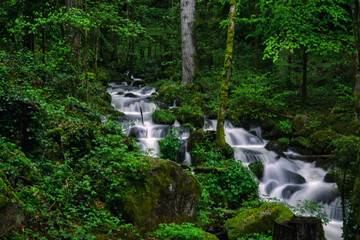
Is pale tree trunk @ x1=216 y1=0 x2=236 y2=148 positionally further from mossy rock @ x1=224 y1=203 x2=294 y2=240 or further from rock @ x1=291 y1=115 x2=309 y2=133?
mossy rock @ x1=224 y1=203 x2=294 y2=240

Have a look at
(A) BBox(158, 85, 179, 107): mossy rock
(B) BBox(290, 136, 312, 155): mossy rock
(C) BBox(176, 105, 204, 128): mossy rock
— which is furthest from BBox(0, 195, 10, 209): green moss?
(A) BBox(158, 85, 179, 107): mossy rock

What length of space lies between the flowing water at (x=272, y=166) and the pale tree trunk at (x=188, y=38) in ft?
11.5

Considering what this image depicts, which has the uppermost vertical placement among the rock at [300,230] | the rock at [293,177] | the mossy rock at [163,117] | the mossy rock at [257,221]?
the rock at [300,230]

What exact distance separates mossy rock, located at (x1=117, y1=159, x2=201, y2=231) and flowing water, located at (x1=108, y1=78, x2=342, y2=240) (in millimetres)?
1204

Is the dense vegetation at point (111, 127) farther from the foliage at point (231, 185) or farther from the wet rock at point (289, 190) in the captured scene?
the wet rock at point (289, 190)

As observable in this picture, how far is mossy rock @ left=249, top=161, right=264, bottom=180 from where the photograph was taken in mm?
10445

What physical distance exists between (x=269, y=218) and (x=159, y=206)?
2.59m

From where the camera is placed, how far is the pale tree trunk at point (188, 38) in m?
17.1

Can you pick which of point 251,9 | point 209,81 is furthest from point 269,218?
point 251,9

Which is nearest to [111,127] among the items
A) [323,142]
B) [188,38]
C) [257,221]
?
[257,221]

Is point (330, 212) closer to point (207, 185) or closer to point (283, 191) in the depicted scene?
point (283, 191)

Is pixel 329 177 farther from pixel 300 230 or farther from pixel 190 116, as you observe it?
pixel 300 230

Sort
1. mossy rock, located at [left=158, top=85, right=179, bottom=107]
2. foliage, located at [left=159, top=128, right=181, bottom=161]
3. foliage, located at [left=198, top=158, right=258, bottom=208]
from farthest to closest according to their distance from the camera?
1. mossy rock, located at [left=158, top=85, right=179, bottom=107]
2. foliage, located at [left=159, top=128, right=181, bottom=161]
3. foliage, located at [left=198, top=158, right=258, bottom=208]

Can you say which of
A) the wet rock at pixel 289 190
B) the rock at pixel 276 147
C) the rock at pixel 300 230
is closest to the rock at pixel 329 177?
the wet rock at pixel 289 190
